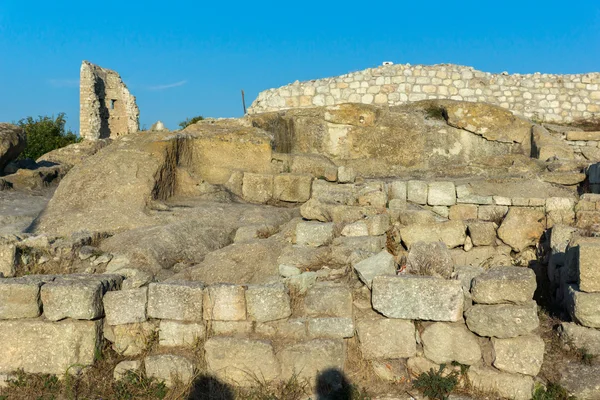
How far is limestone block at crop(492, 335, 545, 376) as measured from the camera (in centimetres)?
433

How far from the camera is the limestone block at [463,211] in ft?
24.2

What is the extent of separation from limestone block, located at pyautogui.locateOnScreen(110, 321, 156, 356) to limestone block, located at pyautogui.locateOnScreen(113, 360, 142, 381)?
0.10m

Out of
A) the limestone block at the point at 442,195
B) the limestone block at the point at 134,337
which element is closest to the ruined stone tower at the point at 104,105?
the limestone block at the point at 442,195

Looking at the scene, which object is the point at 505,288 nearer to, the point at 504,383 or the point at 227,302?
the point at 504,383

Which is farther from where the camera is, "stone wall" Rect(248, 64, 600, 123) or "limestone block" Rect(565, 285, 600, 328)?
"stone wall" Rect(248, 64, 600, 123)

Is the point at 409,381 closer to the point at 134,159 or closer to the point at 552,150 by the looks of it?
the point at 134,159

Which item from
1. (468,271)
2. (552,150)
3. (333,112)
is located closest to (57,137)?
(333,112)

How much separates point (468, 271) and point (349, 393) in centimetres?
148

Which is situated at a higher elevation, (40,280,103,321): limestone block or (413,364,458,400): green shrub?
(40,280,103,321): limestone block

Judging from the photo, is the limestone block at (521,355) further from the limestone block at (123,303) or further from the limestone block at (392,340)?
the limestone block at (123,303)

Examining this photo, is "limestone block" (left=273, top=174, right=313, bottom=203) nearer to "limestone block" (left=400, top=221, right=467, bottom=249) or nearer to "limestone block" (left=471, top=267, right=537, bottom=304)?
Result: "limestone block" (left=400, top=221, right=467, bottom=249)

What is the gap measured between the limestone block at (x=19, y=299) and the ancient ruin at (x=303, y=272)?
1cm

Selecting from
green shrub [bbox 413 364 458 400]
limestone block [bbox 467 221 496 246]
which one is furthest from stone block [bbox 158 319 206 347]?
limestone block [bbox 467 221 496 246]

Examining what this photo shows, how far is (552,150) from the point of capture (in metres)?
9.72
